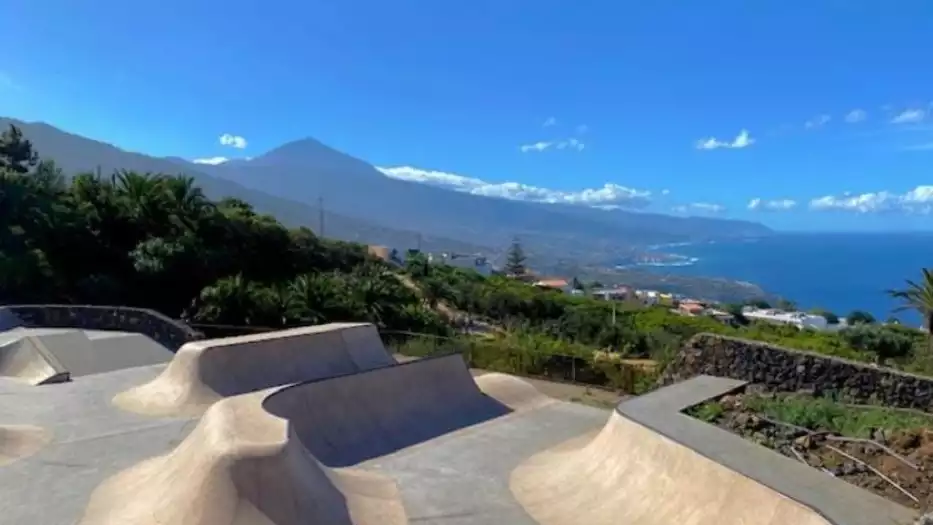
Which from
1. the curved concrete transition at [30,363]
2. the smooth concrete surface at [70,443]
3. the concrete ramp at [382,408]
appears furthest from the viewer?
the curved concrete transition at [30,363]

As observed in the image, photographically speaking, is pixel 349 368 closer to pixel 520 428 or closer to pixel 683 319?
pixel 520 428

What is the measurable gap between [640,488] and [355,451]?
15.5 ft

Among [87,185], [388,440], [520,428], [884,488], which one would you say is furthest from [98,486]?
[87,185]

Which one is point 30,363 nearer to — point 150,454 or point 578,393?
point 150,454

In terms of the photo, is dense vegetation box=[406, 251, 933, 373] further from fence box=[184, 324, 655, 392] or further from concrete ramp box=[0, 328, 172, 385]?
concrete ramp box=[0, 328, 172, 385]

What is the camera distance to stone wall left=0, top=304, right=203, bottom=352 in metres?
20.5

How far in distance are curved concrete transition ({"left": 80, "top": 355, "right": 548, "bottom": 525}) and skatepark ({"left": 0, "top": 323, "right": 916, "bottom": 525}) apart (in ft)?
0.08

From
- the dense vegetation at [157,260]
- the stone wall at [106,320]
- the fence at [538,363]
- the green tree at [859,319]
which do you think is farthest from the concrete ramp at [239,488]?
the green tree at [859,319]

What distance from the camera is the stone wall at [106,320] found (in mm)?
20531

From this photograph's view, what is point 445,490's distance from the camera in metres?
Result: 9.74

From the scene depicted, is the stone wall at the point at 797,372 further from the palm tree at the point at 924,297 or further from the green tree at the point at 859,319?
the green tree at the point at 859,319

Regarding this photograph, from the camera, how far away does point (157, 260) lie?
30.7m

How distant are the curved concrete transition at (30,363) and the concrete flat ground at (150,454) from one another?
0.46 m

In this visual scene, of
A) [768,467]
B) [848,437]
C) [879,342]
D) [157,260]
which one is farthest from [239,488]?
[879,342]
